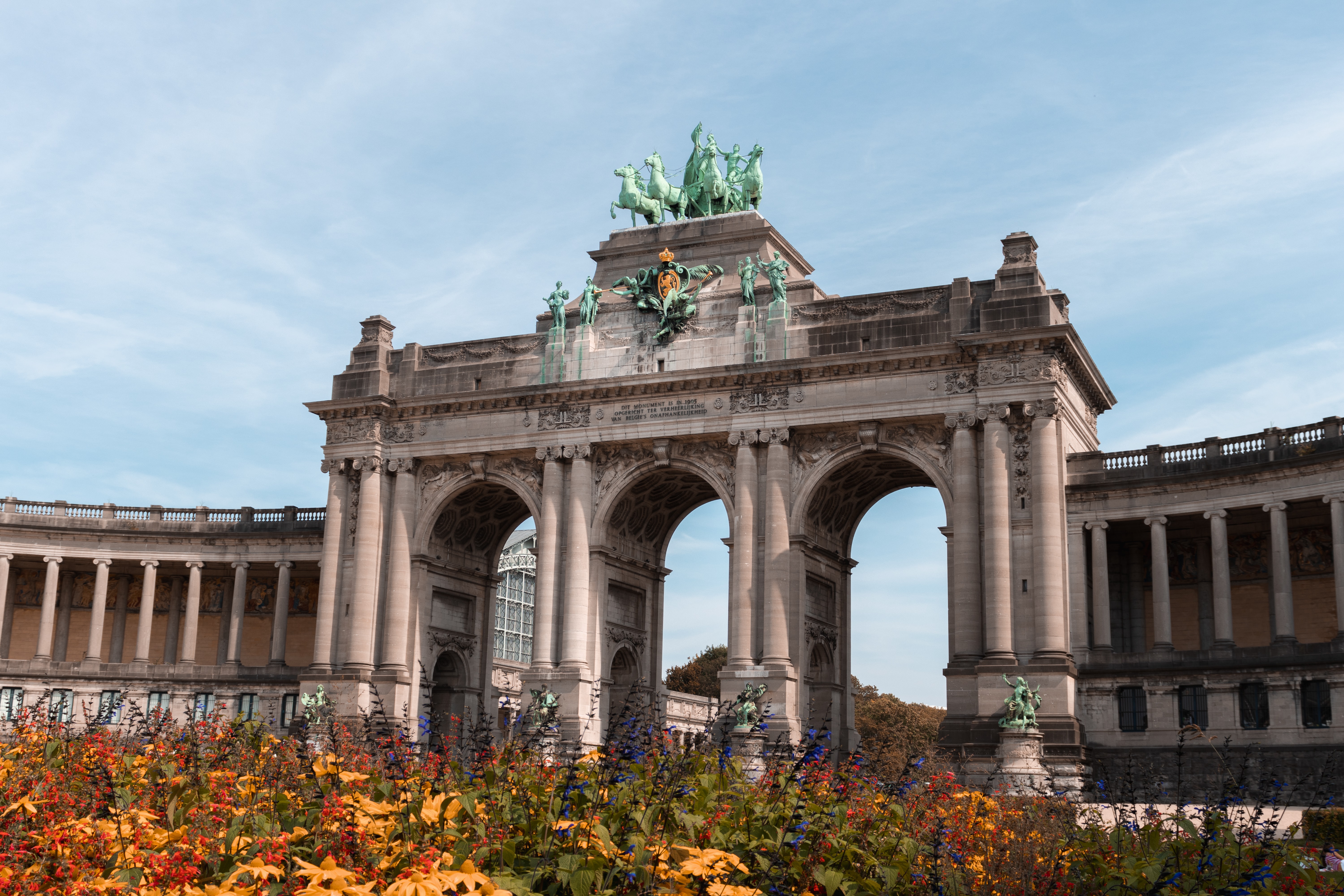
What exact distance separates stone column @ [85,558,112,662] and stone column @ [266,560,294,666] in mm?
8179

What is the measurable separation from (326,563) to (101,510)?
17295 mm

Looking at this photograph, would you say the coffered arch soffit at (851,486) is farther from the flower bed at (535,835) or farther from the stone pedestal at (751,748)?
A: the flower bed at (535,835)

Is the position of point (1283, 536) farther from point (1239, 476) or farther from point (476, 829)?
point (476, 829)

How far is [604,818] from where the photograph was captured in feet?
43.9

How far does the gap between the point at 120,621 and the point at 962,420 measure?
44.6m

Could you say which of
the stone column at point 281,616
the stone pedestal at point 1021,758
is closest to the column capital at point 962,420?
the stone pedestal at point 1021,758

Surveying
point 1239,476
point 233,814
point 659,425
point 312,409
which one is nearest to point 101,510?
point 312,409

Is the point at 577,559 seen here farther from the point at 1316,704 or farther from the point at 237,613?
the point at 1316,704

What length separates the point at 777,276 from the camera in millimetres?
53344

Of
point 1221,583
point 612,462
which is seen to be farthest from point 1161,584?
point 612,462

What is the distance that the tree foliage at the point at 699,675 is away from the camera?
4350 inches

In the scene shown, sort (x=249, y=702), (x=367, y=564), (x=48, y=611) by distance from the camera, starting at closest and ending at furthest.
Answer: (x=367, y=564), (x=249, y=702), (x=48, y=611)

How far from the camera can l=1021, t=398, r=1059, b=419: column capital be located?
156 ft

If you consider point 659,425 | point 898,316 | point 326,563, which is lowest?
point 326,563
